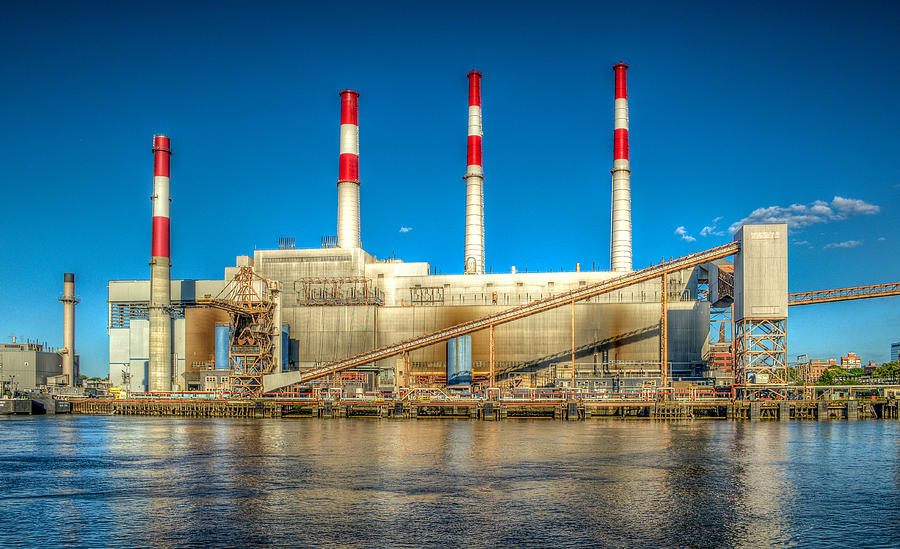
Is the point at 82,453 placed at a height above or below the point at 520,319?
below

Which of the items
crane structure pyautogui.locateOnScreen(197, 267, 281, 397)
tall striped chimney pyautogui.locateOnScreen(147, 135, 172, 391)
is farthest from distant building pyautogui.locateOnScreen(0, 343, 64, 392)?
crane structure pyautogui.locateOnScreen(197, 267, 281, 397)

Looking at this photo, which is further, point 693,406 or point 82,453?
point 693,406

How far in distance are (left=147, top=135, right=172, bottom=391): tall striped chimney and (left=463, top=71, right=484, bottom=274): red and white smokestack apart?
37161mm

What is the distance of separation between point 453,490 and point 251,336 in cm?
6013

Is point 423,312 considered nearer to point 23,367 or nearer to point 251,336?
point 251,336

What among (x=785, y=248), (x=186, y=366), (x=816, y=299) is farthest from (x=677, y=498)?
(x=186, y=366)

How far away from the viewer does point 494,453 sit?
44.7 meters

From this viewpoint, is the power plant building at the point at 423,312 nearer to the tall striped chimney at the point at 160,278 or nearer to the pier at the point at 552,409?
the tall striped chimney at the point at 160,278

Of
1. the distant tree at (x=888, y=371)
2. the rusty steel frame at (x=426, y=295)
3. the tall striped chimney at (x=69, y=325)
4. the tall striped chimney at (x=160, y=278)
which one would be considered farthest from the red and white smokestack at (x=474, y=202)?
the distant tree at (x=888, y=371)

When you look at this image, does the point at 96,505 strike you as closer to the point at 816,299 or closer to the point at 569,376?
the point at 569,376

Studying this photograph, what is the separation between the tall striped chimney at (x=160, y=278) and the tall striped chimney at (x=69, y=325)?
3652cm

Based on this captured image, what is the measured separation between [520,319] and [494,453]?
5164cm

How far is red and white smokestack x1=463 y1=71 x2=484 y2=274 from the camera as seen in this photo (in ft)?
340

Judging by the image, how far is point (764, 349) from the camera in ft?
255
